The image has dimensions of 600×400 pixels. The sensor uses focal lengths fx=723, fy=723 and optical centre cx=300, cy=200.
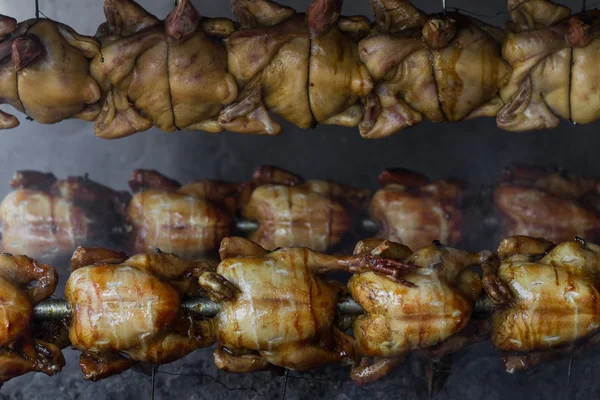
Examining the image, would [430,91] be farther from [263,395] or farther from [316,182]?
[263,395]

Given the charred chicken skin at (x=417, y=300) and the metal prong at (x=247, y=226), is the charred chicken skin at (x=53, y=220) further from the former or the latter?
the charred chicken skin at (x=417, y=300)

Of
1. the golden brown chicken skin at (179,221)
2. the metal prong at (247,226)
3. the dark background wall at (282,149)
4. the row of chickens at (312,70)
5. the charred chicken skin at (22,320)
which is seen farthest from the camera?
the dark background wall at (282,149)

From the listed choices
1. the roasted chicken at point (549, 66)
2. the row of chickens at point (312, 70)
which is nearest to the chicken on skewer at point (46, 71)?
the row of chickens at point (312, 70)

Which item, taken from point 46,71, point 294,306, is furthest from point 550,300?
point 46,71

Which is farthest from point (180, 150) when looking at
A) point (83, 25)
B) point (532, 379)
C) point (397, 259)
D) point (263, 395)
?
point (532, 379)

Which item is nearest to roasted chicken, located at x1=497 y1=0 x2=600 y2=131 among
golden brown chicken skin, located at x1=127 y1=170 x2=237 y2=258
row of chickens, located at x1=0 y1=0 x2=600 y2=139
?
row of chickens, located at x1=0 y1=0 x2=600 y2=139

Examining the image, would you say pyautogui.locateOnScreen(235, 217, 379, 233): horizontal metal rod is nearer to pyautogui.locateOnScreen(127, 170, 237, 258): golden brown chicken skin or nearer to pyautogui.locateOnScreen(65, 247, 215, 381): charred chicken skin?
pyautogui.locateOnScreen(127, 170, 237, 258): golden brown chicken skin

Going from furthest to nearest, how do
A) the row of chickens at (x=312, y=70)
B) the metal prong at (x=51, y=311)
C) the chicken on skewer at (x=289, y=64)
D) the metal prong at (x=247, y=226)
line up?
Result: the metal prong at (x=247, y=226), the chicken on skewer at (x=289, y=64), the row of chickens at (x=312, y=70), the metal prong at (x=51, y=311)
